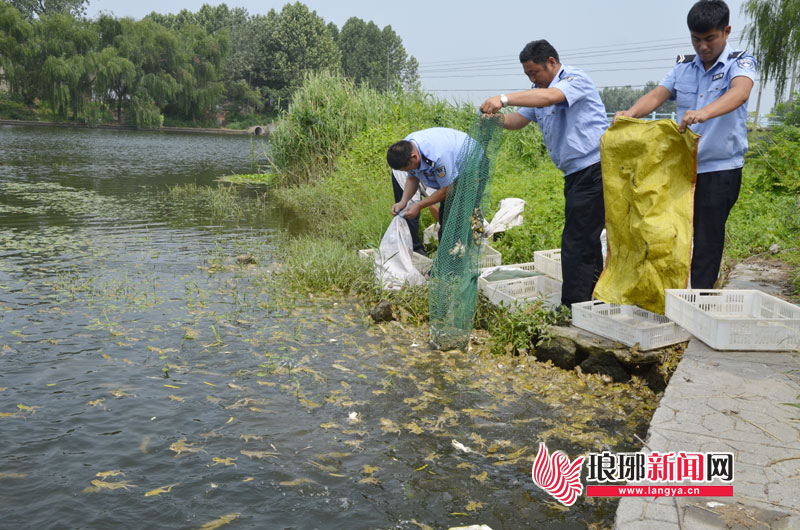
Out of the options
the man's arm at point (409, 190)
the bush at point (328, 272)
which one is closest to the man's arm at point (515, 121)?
the man's arm at point (409, 190)

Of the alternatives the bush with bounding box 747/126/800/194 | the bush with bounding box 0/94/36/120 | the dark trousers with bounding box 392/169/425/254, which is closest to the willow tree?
the bush with bounding box 747/126/800/194

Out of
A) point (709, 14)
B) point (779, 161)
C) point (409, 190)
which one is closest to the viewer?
point (709, 14)

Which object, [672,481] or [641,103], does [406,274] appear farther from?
[672,481]

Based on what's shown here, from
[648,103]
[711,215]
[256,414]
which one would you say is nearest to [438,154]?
[648,103]

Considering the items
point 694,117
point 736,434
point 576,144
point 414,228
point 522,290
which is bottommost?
point 736,434

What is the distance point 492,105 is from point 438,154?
139 cm

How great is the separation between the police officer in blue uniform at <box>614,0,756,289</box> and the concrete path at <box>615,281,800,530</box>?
733 millimetres

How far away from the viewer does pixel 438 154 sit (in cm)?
591

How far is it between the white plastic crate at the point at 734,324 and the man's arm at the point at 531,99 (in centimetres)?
148

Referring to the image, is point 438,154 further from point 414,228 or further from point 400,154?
point 414,228

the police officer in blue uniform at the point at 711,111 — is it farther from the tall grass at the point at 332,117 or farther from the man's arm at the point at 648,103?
the tall grass at the point at 332,117

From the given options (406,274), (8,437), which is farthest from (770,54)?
(8,437)

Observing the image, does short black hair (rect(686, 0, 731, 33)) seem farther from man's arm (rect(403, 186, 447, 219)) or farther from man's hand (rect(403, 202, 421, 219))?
man's hand (rect(403, 202, 421, 219))

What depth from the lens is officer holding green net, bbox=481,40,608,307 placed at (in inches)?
188
